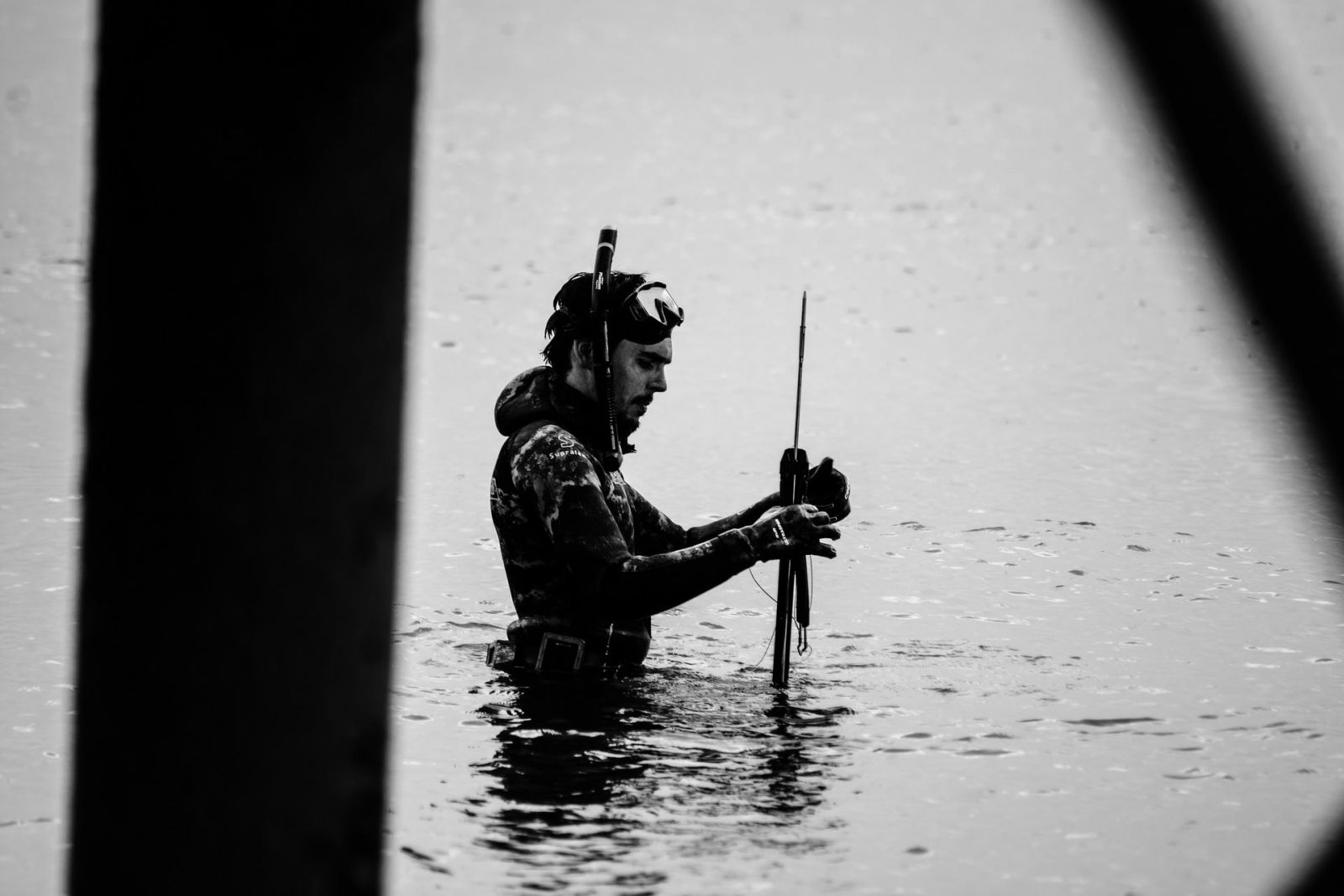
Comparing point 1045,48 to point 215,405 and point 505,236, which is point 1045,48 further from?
point 215,405

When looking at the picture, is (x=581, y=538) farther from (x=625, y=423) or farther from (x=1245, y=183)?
(x=1245, y=183)

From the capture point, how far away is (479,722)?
5.77 metres

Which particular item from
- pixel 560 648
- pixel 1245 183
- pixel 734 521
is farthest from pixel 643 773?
pixel 1245 183

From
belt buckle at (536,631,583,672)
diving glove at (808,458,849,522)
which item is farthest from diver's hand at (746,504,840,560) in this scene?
belt buckle at (536,631,583,672)

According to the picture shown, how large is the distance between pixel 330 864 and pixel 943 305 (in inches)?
458

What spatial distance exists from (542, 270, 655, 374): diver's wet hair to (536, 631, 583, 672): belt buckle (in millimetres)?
793

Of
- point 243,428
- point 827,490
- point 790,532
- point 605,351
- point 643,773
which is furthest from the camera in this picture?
point 827,490

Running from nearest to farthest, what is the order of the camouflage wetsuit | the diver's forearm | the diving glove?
the camouflage wetsuit
the diving glove
the diver's forearm

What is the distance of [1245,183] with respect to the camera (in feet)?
4.46

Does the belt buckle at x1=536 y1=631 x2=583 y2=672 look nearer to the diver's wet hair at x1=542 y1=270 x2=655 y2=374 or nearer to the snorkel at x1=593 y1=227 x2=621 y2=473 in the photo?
the snorkel at x1=593 y1=227 x2=621 y2=473

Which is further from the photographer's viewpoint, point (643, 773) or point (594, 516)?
point (594, 516)

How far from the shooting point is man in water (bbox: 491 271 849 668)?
212 inches

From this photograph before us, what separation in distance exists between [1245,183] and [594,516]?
13.6 feet

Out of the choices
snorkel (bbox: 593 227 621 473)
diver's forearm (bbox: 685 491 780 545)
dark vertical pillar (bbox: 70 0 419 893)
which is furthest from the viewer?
diver's forearm (bbox: 685 491 780 545)
